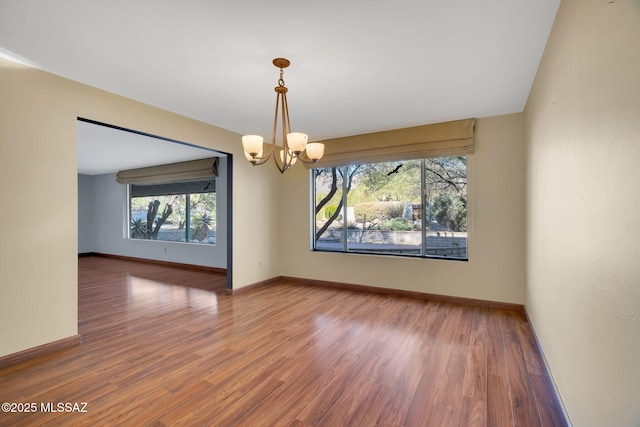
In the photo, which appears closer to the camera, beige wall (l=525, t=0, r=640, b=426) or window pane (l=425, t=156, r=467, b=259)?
beige wall (l=525, t=0, r=640, b=426)

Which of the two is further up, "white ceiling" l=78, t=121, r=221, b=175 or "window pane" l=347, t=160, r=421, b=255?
"white ceiling" l=78, t=121, r=221, b=175

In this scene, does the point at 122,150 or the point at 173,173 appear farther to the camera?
the point at 173,173

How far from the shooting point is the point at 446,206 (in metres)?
3.97

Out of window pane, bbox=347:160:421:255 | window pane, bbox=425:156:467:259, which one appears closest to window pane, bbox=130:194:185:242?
window pane, bbox=347:160:421:255

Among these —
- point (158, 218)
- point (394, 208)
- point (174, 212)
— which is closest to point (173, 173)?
point (174, 212)

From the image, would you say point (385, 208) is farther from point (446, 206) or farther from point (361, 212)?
point (446, 206)

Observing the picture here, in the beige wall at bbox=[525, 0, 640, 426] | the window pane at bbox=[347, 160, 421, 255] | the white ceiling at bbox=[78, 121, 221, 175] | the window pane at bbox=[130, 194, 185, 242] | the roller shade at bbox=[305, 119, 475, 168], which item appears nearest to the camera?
the beige wall at bbox=[525, 0, 640, 426]

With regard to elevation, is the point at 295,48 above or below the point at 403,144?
above

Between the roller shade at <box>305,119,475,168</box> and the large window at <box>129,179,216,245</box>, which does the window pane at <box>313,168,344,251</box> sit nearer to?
the roller shade at <box>305,119,475,168</box>

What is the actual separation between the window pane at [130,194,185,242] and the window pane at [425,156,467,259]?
5675mm

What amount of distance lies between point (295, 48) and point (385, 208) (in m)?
2.86

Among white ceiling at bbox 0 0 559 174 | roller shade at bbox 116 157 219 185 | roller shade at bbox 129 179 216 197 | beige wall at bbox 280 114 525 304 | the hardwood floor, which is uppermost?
white ceiling at bbox 0 0 559 174

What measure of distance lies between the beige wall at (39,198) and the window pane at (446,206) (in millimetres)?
4004

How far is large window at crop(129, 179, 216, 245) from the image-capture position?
6.46 metres
